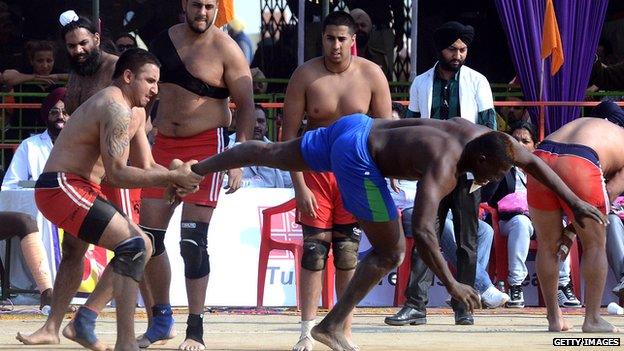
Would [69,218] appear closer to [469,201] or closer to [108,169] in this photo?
[108,169]

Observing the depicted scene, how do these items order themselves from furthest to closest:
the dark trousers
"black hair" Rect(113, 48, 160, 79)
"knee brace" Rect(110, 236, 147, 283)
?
the dark trousers
"black hair" Rect(113, 48, 160, 79)
"knee brace" Rect(110, 236, 147, 283)

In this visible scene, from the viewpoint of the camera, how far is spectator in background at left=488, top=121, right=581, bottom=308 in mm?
12531

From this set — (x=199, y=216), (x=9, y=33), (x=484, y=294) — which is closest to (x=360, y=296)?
(x=199, y=216)

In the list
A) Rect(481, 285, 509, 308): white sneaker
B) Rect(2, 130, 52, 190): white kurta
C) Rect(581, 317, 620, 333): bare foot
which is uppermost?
Rect(2, 130, 52, 190): white kurta

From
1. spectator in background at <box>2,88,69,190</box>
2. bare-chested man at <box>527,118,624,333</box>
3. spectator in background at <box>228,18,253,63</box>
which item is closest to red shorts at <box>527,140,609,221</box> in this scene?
bare-chested man at <box>527,118,624,333</box>

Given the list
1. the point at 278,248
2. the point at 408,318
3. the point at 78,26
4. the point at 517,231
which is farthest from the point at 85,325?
the point at 517,231

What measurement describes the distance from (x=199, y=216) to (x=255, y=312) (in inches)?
129

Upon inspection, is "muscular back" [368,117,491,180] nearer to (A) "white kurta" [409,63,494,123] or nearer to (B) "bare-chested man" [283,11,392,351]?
(B) "bare-chested man" [283,11,392,351]

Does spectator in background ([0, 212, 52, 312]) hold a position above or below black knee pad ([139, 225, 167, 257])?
below

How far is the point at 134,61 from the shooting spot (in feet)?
26.8

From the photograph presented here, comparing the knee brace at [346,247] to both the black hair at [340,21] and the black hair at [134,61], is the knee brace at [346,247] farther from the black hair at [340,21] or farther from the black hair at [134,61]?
the black hair at [134,61]

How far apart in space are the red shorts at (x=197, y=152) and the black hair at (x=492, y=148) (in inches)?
69.9

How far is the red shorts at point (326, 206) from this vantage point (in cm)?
902

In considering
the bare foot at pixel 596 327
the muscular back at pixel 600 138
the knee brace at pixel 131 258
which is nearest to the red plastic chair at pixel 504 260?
the muscular back at pixel 600 138
